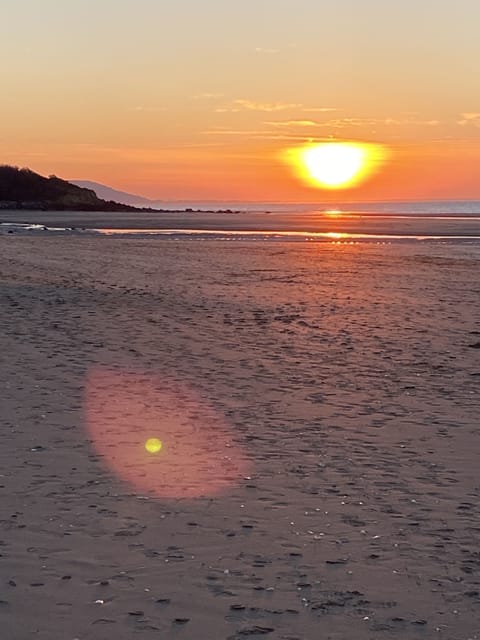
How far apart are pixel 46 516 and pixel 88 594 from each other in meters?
1.43

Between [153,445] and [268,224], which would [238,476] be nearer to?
[153,445]

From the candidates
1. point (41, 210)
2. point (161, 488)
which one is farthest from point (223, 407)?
point (41, 210)

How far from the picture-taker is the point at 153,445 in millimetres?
8758

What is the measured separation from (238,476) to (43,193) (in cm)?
12451

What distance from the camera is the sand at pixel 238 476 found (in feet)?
17.2

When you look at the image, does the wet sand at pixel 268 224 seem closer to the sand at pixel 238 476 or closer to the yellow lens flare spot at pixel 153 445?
the sand at pixel 238 476

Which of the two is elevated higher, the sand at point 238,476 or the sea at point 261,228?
the sea at point 261,228

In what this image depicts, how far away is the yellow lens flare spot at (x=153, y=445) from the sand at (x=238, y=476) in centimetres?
10

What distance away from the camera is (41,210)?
113500mm

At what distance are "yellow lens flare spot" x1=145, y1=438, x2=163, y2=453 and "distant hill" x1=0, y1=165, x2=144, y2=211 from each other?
369 feet

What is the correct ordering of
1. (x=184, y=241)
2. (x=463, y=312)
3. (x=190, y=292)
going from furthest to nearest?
(x=184, y=241) < (x=190, y=292) < (x=463, y=312)

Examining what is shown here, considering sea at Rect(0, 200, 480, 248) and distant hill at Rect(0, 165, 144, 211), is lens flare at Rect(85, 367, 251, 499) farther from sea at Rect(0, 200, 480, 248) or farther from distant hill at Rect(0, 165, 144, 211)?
distant hill at Rect(0, 165, 144, 211)

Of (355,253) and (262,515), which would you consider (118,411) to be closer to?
(262,515)

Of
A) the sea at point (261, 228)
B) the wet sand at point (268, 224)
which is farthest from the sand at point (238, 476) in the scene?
the wet sand at point (268, 224)
